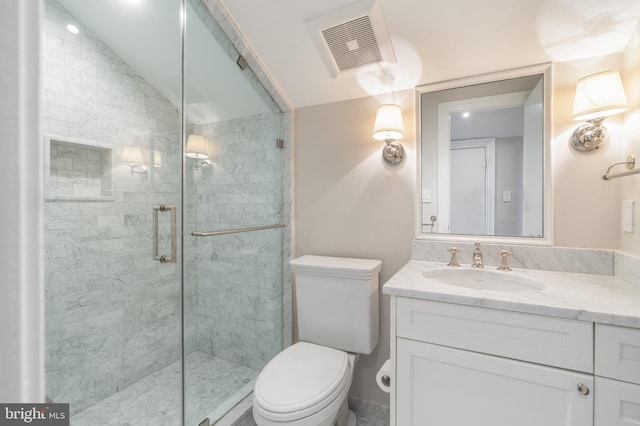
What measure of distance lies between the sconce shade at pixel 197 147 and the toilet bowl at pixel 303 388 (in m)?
1.07

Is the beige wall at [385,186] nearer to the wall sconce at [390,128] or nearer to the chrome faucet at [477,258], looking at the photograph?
the wall sconce at [390,128]

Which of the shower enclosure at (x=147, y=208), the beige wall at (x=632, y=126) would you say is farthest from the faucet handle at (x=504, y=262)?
the shower enclosure at (x=147, y=208)

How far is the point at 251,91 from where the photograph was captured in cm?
171

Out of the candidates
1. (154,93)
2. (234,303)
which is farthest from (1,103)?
(234,303)

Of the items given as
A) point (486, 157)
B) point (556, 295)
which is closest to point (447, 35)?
point (486, 157)

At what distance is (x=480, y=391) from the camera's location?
999mm

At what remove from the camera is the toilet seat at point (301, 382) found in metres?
1.09

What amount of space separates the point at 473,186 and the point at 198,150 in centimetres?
142

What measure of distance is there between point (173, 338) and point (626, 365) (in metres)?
1.81

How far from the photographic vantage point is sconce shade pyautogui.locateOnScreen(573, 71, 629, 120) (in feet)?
3.75

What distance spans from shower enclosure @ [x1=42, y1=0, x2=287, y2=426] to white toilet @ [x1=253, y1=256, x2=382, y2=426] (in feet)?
1.40

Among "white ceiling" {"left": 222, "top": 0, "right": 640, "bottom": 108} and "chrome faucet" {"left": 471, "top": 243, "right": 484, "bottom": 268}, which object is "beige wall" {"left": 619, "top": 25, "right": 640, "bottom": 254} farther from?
"chrome faucet" {"left": 471, "top": 243, "right": 484, "bottom": 268}

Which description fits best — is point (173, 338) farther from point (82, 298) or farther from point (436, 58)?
point (436, 58)

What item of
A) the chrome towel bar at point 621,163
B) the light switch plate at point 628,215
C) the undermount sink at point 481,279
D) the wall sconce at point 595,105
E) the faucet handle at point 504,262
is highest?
the wall sconce at point 595,105
